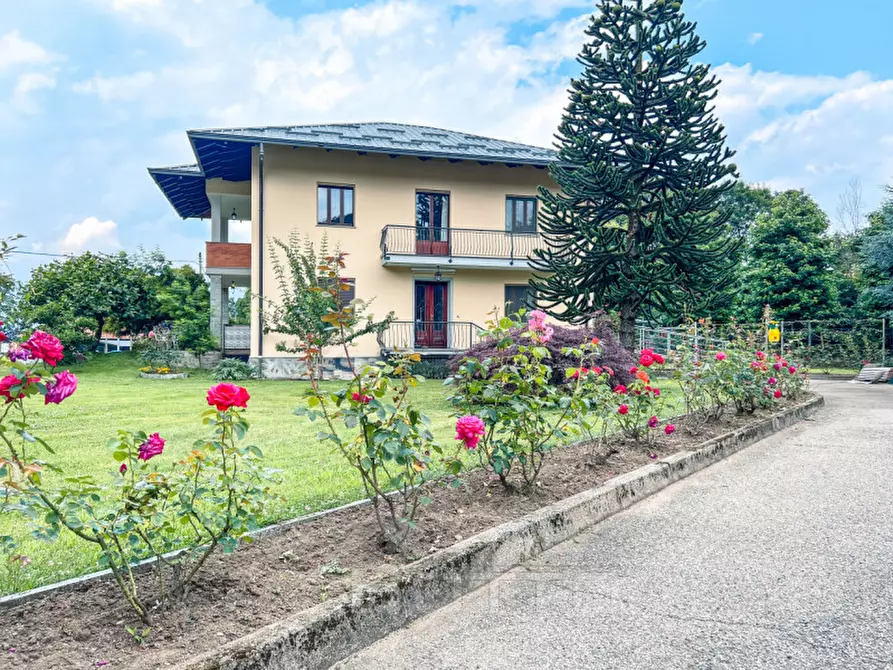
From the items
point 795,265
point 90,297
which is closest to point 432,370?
point 90,297

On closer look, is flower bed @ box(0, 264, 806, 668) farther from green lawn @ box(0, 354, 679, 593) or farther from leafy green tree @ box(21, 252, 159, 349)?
leafy green tree @ box(21, 252, 159, 349)

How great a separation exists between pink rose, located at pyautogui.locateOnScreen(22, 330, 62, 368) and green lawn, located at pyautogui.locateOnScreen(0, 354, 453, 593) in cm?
59

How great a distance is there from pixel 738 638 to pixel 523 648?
889 mm

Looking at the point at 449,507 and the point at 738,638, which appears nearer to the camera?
the point at 738,638

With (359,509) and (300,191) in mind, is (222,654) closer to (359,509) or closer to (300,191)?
(359,509)

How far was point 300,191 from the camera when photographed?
16141 millimetres

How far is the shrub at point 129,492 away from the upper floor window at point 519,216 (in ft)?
54.4

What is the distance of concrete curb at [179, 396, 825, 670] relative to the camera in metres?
1.88

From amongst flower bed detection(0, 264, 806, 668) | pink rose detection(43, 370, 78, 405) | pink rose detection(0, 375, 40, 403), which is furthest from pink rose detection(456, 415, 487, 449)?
pink rose detection(0, 375, 40, 403)

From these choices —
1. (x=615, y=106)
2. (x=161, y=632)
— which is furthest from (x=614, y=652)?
(x=615, y=106)

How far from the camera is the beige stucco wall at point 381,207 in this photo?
15.9 metres

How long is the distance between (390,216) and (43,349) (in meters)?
15.6

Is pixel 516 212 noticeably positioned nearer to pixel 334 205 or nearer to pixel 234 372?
pixel 334 205

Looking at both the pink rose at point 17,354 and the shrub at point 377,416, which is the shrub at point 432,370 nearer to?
the shrub at point 377,416
